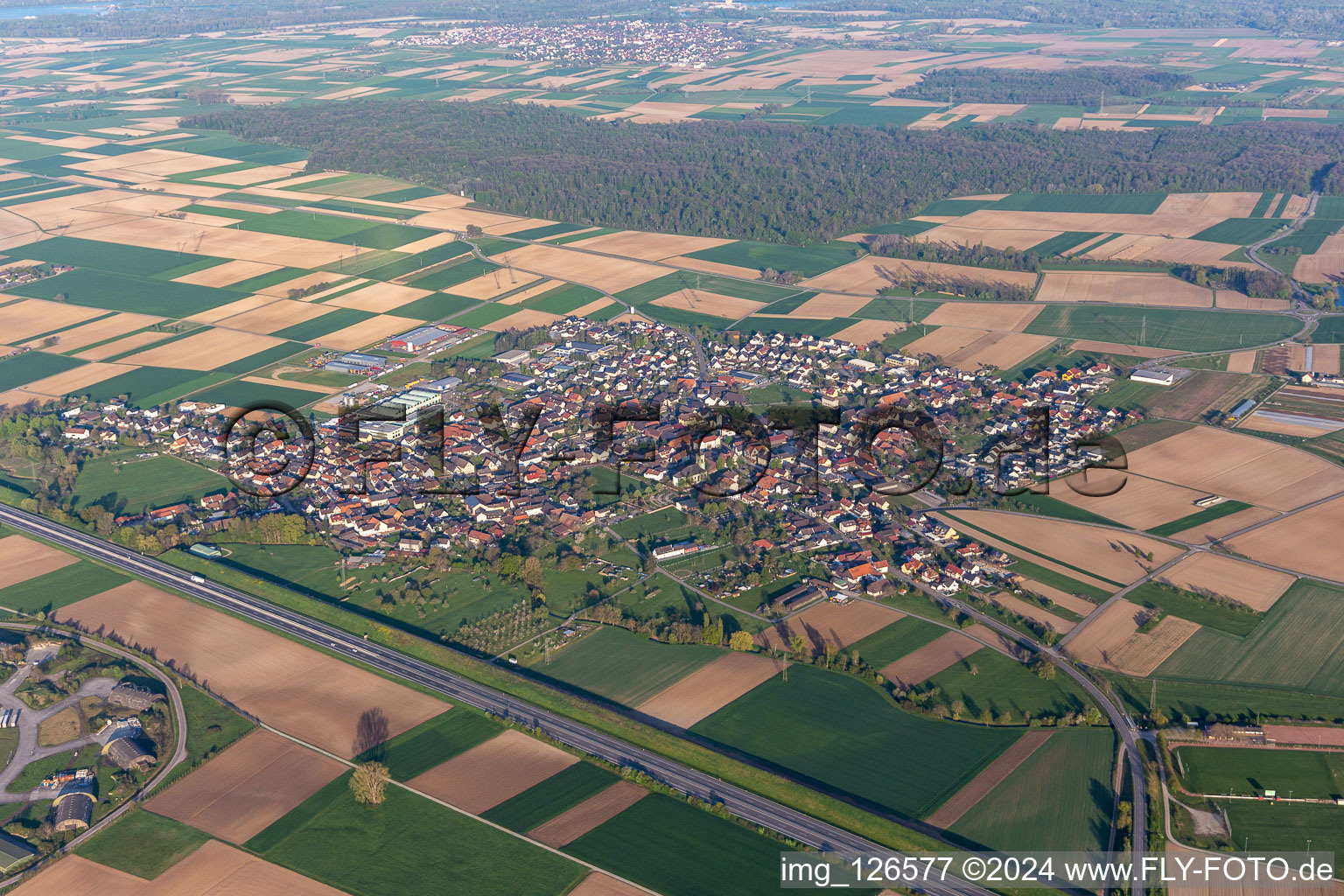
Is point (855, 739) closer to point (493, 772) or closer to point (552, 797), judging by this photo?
point (552, 797)

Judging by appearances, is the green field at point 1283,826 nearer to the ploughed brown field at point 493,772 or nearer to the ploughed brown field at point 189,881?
the ploughed brown field at point 493,772

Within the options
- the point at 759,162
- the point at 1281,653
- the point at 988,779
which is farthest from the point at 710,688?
the point at 759,162

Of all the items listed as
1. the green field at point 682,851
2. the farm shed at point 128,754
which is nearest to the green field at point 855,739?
the green field at point 682,851

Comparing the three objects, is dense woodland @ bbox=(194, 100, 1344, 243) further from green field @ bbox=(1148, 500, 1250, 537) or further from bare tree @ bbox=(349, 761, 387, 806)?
bare tree @ bbox=(349, 761, 387, 806)

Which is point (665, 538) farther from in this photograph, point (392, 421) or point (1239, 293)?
point (1239, 293)

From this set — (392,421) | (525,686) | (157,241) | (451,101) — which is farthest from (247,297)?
(451,101)

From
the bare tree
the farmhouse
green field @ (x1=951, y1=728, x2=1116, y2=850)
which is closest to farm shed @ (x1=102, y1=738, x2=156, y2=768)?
the bare tree

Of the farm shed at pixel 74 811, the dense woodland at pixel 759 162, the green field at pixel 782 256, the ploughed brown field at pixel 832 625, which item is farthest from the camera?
the dense woodland at pixel 759 162
